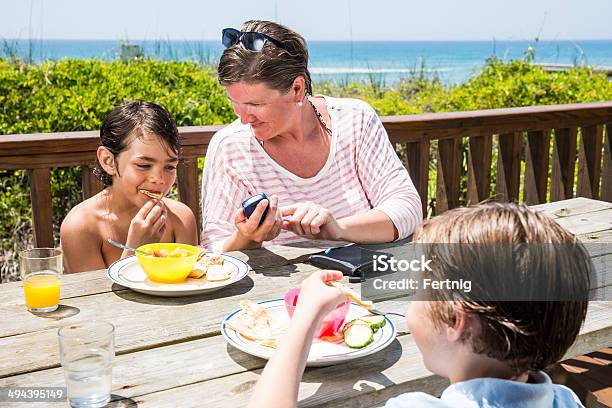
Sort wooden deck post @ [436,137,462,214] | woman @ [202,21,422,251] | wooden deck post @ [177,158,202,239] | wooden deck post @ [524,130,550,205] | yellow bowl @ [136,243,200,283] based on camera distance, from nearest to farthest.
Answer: yellow bowl @ [136,243,200,283] < woman @ [202,21,422,251] < wooden deck post @ [177,158,202,239] < wooden deck post @ [436,137,462,214] < wooden deck post @ [524,130,550,205]

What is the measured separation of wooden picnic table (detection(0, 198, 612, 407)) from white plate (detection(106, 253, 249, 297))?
23 millimetres

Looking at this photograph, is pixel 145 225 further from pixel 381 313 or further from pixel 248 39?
pixel 381 313

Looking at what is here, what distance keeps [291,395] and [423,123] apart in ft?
7.32

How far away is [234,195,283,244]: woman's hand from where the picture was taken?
6.43 ft

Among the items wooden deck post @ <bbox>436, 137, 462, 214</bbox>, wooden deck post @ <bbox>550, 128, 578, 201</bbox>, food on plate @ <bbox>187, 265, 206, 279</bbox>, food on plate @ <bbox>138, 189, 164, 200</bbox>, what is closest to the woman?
food on plate @ <bbox>138, 189, 164, 200</bbox>

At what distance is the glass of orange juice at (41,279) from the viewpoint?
5.21 feet

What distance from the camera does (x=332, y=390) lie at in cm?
125

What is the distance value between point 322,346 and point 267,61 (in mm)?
1120

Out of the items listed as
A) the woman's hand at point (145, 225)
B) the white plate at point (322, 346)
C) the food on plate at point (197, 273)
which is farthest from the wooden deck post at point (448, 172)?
the white plate at point (322, 346)

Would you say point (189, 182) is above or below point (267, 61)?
below

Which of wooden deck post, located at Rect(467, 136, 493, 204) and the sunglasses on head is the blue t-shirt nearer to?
the sunglasses on head

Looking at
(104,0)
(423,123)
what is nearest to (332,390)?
(423,123)

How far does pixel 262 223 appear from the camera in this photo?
6.53ft

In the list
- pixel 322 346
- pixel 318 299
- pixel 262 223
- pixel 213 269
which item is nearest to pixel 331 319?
pixel 322 346
